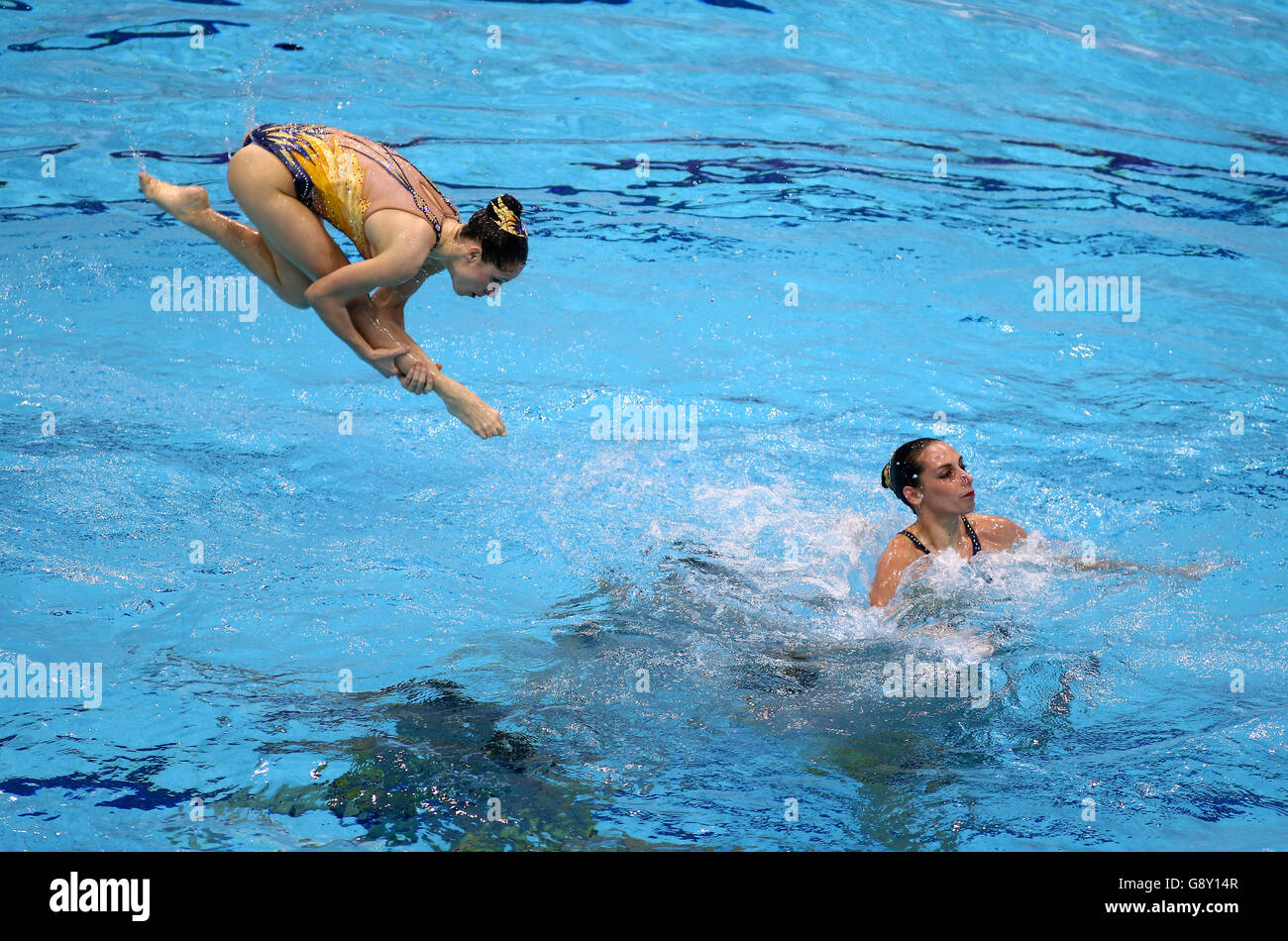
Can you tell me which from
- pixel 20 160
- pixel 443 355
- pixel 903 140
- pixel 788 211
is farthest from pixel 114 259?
pixel 903 140

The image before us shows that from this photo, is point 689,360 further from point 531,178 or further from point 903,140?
point 903,140

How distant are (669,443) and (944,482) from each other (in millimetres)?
2658

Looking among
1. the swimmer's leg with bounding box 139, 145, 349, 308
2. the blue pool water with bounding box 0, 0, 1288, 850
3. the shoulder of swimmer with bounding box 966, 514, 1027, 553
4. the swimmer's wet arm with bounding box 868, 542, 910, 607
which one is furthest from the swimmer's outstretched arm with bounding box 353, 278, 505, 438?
the shoulder of swimmer with bounding box 966, 514, 1027, 553

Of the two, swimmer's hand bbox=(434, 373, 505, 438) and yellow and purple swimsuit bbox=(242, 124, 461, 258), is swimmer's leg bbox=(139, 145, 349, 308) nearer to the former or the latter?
yellow and purple swimsuit bbox=(242, 124, 461, 258)

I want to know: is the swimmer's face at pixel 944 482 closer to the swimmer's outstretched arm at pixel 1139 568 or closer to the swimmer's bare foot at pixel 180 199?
the swimmer's outstretched arm at pixel 1139 568

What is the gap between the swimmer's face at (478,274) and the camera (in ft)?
15.4

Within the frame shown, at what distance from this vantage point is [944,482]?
5.14 metres

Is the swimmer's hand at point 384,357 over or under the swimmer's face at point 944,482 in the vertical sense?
over

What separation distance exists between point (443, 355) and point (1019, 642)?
505 cm

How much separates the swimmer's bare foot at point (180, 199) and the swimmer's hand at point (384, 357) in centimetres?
91

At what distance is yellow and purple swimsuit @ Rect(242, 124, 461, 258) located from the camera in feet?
15.6

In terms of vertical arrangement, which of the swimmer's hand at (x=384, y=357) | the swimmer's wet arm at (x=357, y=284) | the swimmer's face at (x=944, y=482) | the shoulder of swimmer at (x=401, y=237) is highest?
the shoulder of swimmer at (x=401, y=237)

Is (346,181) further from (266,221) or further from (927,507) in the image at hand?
(927,507)

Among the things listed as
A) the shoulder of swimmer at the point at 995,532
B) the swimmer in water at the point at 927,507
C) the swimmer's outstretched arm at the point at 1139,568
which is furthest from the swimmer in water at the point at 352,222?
the swimmer's outstretched arm at the point at 1139,568
